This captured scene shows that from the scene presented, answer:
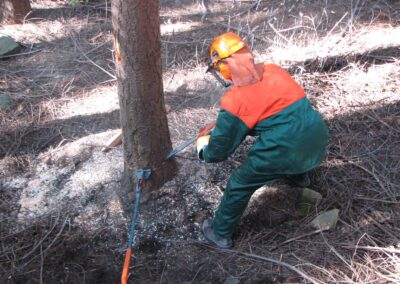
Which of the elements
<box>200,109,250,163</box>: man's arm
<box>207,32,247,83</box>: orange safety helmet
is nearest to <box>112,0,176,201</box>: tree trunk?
<box>207,32,247,83</box>: orange safety helmet

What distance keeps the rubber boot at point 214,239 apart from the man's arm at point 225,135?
24.8 inches

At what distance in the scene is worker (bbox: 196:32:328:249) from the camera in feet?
7.68

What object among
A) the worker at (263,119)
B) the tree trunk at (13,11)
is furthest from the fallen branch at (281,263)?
the tree trunk at (13,11)

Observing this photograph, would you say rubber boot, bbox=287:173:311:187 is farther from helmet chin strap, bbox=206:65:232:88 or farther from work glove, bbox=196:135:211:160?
helmet chin strap, bbox=206:65:232:88

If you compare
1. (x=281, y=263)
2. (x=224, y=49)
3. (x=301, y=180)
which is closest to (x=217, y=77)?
(x=224, y=49)

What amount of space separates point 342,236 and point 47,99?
11.0ft

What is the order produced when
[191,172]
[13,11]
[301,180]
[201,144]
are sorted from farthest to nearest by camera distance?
1. [13,11]
2. [191,172]
3. [301,180]
4. [201,144]

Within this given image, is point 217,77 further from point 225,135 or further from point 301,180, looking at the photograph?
point 301,180

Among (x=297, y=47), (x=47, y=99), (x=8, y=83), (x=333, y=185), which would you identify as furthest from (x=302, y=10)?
(x=8, y=83)

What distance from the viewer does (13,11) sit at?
5676mm

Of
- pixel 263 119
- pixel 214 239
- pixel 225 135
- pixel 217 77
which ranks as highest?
pixel 217 77

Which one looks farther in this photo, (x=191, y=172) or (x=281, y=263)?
(x=191, y=172)

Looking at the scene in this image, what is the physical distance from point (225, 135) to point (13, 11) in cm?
480

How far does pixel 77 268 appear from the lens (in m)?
2.73
